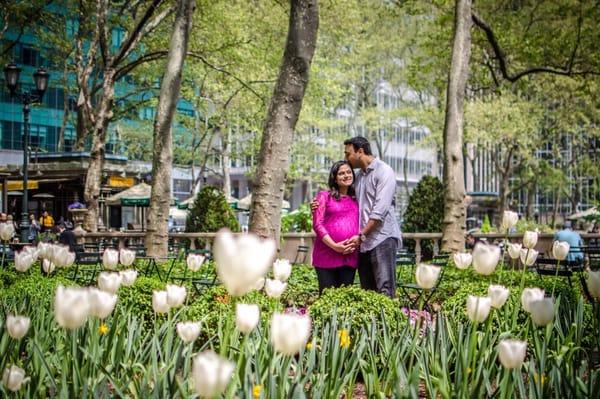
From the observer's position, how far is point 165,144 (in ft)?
47.9

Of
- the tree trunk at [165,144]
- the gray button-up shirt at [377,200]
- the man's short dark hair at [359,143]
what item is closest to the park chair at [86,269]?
the tree trunk at [165,144]

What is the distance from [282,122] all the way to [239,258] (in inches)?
314

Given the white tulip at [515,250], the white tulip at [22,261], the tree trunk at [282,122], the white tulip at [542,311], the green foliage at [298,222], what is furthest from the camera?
the green foliage at [298,222]

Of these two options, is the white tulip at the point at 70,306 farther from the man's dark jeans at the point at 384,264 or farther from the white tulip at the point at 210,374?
the man's dark jeans at the point at 384,264

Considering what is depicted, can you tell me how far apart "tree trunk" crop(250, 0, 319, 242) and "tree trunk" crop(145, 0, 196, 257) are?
495 centimetres

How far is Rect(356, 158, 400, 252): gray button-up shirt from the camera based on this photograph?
6.52 meters

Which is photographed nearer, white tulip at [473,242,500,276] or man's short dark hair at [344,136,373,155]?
white tulip at [473,242,500,276]

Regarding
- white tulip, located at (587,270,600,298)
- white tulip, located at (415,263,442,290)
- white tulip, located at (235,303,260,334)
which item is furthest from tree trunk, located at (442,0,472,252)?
white tulip, located at (235,303,260,334)

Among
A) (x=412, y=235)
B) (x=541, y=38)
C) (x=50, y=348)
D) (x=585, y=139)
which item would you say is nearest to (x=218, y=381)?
(x=50, y=348)

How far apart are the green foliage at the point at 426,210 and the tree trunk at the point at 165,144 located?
7.89 m

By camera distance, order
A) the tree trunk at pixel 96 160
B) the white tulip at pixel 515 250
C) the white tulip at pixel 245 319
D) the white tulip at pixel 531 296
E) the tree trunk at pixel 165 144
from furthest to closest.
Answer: the tree trunk at pixel 96 160 → the tree trunk at pixel 165 144 → the white tulip at pixel 515 250 → the white tulip at pixel 531 296 → the white tulip at pixel 245 319

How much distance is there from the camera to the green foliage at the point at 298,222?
22016 millimetres

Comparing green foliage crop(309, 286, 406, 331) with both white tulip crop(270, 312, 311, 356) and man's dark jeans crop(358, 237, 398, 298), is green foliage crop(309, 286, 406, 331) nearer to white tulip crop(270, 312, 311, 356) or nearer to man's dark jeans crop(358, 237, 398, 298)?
man's dark jeans crop(358, 237, 398, 298)

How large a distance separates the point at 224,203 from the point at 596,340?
1667 centimetres
